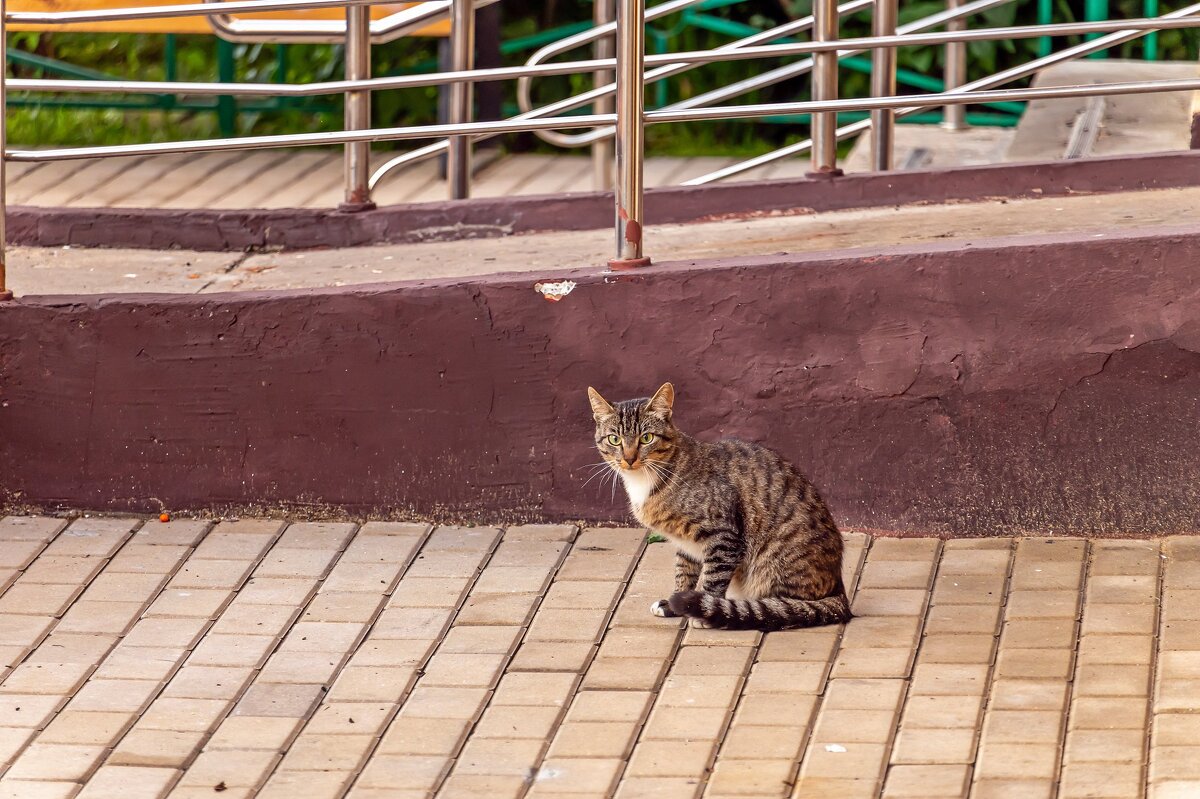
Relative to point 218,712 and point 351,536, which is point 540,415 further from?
point 218,712

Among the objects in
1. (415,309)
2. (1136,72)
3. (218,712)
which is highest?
(1136,72)

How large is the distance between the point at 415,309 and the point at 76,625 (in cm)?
128

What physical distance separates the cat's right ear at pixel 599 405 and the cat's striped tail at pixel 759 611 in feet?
1.93

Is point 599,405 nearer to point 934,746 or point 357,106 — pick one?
point 934,746

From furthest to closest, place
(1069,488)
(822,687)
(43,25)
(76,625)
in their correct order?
(43,25)
(1069,488)
(76,625)
(822,687)

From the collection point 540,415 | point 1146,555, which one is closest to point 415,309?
point 540,415

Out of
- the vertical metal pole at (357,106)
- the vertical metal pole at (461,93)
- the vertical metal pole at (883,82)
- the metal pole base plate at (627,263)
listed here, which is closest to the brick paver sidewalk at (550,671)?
the metal pole base plate at (627,263)

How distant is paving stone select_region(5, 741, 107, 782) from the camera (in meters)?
3.73

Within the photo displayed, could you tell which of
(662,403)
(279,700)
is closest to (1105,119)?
(662,403)

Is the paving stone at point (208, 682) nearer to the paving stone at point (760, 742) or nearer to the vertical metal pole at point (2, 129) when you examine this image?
the paving stone at point (760, 742)

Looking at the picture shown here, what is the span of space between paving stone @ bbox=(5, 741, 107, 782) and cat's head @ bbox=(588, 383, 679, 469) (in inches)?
60.8

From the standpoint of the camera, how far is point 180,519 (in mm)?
5246

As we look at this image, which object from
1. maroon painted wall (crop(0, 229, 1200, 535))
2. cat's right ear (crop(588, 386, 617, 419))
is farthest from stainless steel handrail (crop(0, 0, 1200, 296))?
cat's right ear (crop(588, 386, 617, 419))

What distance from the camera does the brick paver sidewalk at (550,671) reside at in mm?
3697
